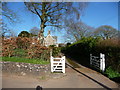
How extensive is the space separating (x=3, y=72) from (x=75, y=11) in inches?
375

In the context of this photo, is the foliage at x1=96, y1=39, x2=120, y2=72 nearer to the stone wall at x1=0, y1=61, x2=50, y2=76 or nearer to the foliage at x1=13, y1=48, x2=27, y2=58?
the stone wall at x1=0, y1=61, x2=50, y2=76

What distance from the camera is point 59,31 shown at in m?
13.7

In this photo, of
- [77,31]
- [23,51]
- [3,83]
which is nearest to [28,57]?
[23,51]

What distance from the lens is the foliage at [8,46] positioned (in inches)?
303

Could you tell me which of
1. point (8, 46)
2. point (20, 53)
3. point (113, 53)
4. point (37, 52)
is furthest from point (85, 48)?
point (8, 46)

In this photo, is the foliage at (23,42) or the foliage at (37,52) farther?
the foliage at (23,42)

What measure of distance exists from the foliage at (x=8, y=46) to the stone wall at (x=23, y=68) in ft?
6.39

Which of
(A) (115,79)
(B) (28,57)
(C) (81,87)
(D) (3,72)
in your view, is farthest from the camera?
(B) (28,57)

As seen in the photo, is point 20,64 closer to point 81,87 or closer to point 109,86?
point 81,87

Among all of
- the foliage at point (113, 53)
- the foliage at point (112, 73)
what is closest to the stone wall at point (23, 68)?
the foliage at point (112, 73)

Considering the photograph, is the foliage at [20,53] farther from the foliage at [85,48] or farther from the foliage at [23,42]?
the foliage at [85,48]

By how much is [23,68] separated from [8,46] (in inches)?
118

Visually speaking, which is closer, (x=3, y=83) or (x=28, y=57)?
(x=3, y=83)

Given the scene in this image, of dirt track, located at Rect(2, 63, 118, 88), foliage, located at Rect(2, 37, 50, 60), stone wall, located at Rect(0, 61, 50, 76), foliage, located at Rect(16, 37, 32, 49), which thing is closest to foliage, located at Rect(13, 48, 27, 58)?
foliage, located at Rect(2, 37, 50, 60)
